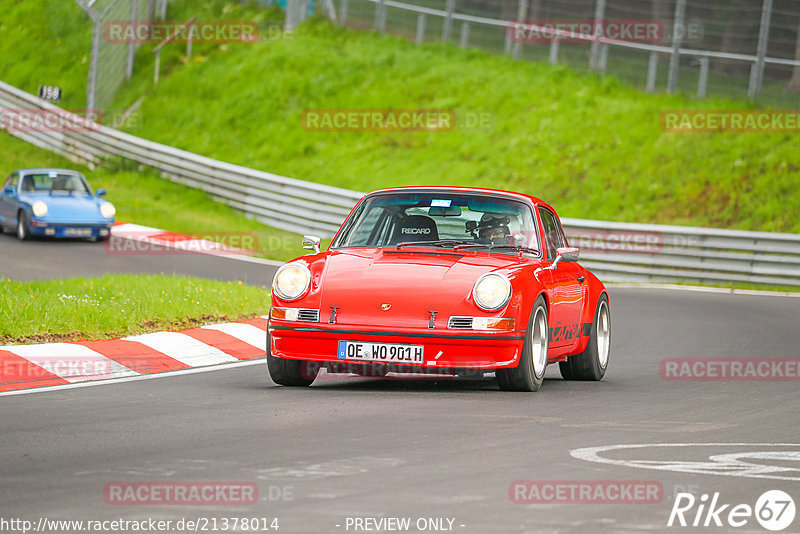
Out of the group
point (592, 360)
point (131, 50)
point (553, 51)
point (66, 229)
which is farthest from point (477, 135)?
point (592, 360)

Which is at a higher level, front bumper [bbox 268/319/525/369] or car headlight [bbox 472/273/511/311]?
car headlight [bbox 472/273/511/311]

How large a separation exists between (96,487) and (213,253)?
58.1 feet

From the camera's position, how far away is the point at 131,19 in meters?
36.8

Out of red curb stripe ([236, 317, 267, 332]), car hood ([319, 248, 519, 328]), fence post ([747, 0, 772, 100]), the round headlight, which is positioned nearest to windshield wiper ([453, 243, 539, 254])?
car hood ([319, 248, 519, 328])

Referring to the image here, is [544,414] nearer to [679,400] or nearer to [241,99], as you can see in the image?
[679,400]

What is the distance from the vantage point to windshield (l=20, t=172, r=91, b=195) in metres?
24.1

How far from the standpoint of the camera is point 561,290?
386 inches

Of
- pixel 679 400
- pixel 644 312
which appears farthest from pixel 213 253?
pixel 679 400

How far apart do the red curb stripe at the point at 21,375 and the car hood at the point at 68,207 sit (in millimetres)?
13826

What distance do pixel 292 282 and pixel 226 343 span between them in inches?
108

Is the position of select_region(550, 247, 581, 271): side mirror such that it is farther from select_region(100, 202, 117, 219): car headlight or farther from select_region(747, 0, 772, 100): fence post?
select_region(747, 0, 772, 100): fence post

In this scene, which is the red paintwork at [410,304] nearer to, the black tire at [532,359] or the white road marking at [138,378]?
the black tire at [532,359]
